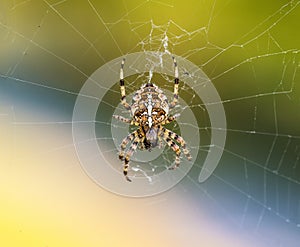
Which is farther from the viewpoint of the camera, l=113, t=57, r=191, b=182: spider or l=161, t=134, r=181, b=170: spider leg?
l=161, t=134, r=181, b=170: spider leg

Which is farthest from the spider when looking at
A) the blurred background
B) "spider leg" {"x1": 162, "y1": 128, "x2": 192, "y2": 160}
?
the blurred background

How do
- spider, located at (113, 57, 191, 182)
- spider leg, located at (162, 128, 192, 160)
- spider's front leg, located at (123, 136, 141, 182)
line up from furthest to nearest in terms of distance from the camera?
spider leg, located at (162, 128, 192, 160) < spider's front leg, located at (123, 136, 141, 182) < spider, located at (113, 57, 191, 182)

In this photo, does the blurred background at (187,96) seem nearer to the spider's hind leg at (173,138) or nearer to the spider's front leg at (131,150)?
the spider's hind leg at (173,138)

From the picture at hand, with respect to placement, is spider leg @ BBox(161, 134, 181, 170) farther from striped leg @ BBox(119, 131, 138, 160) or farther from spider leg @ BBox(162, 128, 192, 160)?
striped leg @ BBox(119, 131, 138, 160)

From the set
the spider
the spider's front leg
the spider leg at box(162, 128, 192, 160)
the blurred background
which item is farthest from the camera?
the blurred background

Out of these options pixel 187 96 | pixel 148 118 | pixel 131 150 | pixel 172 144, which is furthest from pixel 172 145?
pixel 187 96

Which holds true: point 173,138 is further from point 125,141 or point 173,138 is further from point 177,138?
point 125,141

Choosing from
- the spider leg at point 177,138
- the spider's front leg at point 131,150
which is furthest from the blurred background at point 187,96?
the spider's front leg at point 131,150

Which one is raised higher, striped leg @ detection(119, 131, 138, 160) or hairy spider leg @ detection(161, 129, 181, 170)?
striped leg @ detection(119, 131, 138, 160)
